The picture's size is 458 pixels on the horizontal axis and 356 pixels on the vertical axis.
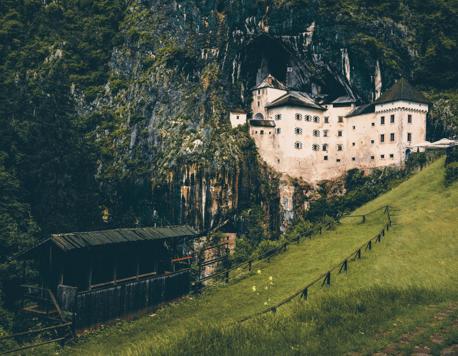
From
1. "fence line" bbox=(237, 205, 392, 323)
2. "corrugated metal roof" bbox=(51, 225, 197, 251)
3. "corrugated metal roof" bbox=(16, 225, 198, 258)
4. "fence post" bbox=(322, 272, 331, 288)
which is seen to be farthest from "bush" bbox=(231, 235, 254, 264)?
"fence post" bbox=(322, 272, 331, 288)

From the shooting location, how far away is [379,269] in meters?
29.9

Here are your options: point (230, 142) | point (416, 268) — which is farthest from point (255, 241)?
point (416, 268)

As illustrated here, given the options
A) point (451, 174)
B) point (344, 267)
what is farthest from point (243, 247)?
point (344, 267)

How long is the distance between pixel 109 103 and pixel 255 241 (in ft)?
130

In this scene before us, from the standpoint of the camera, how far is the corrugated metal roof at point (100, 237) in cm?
3425

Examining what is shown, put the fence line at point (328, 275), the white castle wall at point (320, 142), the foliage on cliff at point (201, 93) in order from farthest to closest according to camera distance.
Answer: the foliage on cliff at point (201, 93), the white castle wall at point (320, 142), the fence line at point (328, 275)

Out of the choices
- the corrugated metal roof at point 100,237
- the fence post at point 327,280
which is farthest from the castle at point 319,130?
the fence post at point 327,280

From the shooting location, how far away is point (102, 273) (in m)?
37.3

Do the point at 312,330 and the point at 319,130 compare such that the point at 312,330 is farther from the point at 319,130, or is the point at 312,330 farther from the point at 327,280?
the point at 319,130

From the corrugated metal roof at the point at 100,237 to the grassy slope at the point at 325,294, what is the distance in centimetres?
570

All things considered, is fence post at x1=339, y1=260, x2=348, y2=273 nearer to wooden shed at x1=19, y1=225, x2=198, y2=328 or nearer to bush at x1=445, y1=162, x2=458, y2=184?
wooden shed at x1=19, y1=225, x2=198, y2=328

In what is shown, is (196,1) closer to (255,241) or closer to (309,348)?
(255,241)

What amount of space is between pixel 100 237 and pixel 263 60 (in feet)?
202

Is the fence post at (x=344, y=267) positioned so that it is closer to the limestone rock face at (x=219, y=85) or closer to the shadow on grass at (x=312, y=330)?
the shadow on grass at (x=312, y=330)
